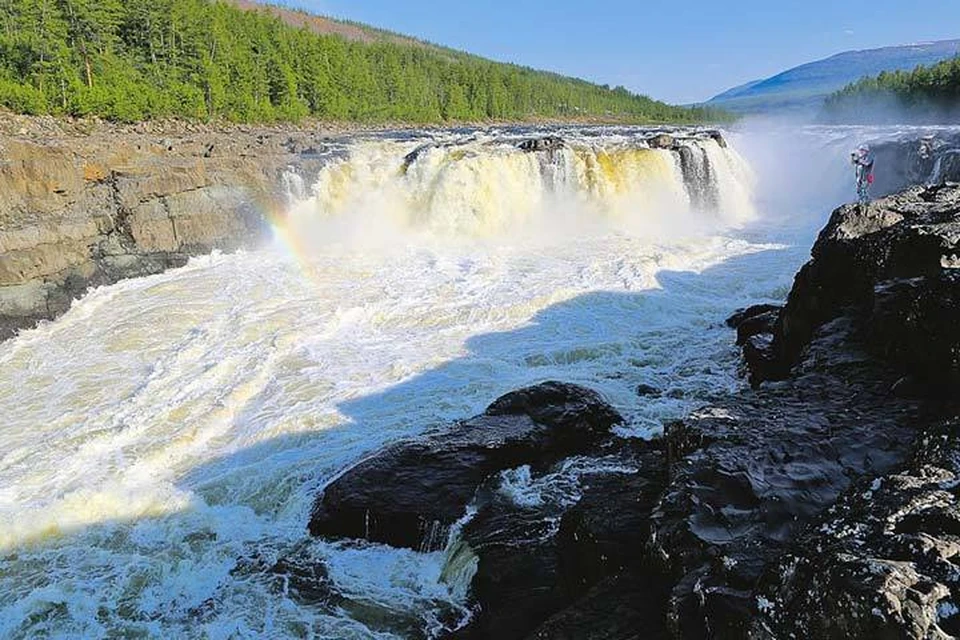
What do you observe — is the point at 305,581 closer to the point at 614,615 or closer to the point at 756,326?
the point at 614,615

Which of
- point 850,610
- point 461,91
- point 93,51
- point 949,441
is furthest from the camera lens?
point 461,91

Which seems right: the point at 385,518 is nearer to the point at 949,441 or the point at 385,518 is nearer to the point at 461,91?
the point at 949,441

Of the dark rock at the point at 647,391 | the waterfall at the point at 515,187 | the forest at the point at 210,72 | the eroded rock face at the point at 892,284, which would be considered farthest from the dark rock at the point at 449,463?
the forest at the point at 210,72

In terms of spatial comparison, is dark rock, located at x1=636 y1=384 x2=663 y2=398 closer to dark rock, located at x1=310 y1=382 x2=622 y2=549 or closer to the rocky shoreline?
dark rock, located at x1=310 y1=382 x2=622 y2=549

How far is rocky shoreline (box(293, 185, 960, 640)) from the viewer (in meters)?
3.23

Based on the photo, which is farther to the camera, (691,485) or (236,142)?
(236,142)

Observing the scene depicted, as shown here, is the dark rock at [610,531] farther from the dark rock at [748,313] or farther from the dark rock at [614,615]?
the dark rock at [748,313]

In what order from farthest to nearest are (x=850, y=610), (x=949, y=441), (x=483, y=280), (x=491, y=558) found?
(x=483, y=280) < (x=491, y=558) < (x=949, y=441) < (x=850, y=610)

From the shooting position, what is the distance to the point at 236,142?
26.4 m

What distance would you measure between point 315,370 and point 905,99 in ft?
235

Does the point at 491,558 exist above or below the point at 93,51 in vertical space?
below

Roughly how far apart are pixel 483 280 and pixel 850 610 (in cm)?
1576

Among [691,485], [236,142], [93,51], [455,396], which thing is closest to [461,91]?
[93,51]

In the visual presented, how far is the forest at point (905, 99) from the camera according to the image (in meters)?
56.2
